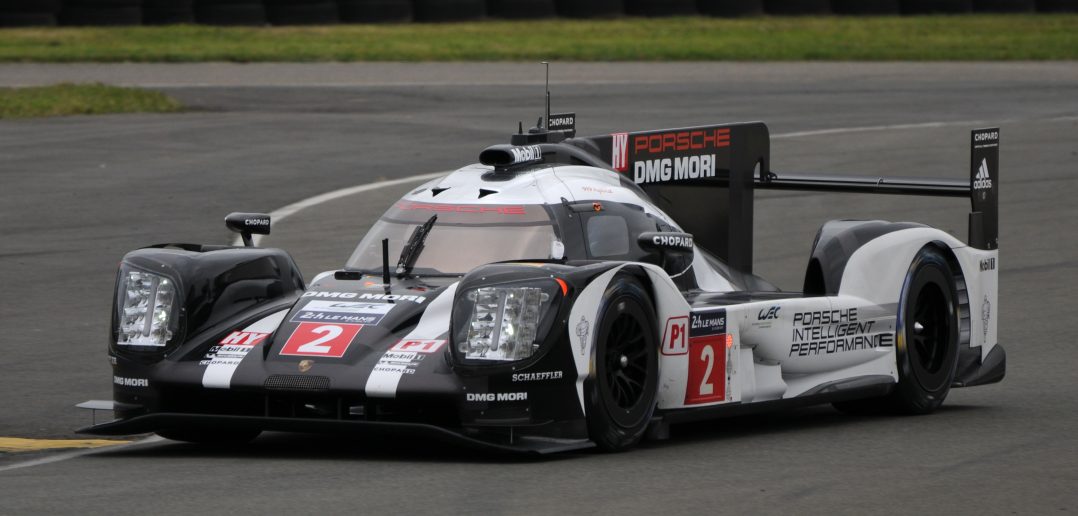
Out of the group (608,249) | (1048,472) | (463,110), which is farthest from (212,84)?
(1048,472)

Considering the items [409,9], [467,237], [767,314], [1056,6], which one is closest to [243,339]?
[467,237]

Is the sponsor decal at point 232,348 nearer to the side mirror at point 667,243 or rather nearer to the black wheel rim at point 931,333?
the side mirror at point 667,243

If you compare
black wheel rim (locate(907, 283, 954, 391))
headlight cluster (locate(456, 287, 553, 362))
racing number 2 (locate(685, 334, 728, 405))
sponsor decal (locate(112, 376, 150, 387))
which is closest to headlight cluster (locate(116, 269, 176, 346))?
sponsor decal (locate(112, 376, 150, 387))

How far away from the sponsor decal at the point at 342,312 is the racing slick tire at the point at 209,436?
0.61m

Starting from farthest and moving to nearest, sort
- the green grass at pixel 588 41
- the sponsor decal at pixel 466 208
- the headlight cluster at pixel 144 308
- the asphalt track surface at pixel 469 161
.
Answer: the green grass at pixel 588 41, the sponsor decal at pixel 466 208, the headlight cluster at pixel 144 308, the asphalt track surface at pixel 469 161

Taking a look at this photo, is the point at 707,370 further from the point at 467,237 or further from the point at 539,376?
the point at 467,237

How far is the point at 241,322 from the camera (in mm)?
7746

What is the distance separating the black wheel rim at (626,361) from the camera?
735 cm

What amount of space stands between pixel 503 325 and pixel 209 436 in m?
1.61

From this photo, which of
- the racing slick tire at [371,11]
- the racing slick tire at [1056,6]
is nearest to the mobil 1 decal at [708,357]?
the racing slick tire at [371,11]

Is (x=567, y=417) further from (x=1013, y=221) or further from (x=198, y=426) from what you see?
(x=1013, y=221)

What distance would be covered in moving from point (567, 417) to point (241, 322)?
60.7 inches

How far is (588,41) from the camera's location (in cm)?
3192

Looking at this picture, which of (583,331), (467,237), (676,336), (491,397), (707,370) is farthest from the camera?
(467,237)
